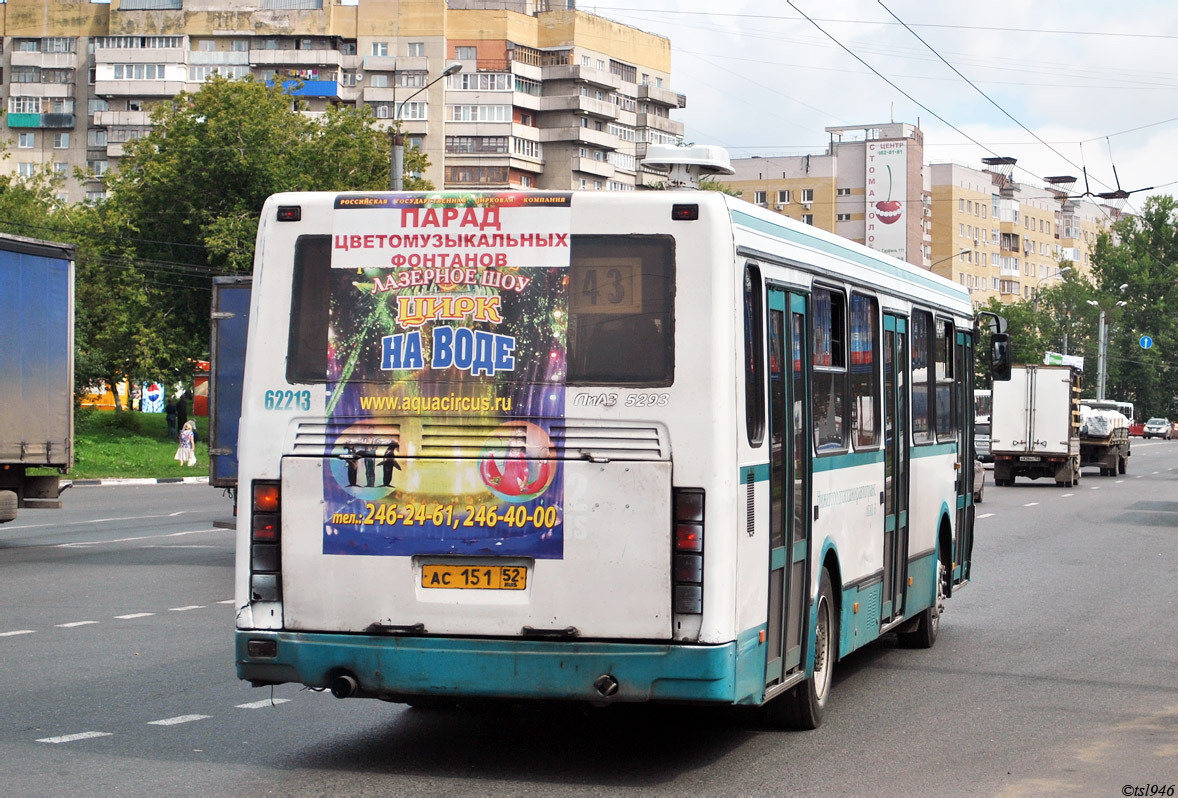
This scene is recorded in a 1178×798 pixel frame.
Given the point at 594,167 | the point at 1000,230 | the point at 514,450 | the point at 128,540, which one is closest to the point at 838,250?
the point at 514,450

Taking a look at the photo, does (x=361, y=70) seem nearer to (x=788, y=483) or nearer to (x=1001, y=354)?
(x=1001, y=354)

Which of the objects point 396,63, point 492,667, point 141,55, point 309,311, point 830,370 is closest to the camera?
point 492,667

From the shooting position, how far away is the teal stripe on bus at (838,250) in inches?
303

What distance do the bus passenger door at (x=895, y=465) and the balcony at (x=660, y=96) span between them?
357 ft

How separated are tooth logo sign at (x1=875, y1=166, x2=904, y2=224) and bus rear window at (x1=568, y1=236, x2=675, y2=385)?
122171 millimetres

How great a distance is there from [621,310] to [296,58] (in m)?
106

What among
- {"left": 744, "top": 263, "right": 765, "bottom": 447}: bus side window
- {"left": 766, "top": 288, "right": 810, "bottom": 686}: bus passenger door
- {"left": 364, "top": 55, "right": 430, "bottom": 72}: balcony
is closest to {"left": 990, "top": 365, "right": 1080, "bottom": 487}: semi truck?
{"left": 766, "top": 288, "right": 810, "bottom": 686}: bus passenger door

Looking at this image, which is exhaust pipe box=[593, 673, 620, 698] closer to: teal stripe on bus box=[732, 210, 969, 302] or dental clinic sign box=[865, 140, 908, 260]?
teal stripe on bus box=[732, 210, 969, 302]

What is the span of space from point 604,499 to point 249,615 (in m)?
1.72

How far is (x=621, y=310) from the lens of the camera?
23.8 ft

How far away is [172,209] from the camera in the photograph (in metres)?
58.8

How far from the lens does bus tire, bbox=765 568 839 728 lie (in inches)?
334

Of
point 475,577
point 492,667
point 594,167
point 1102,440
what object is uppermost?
point 594,167

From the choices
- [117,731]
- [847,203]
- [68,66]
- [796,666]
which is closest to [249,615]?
[117,731]
